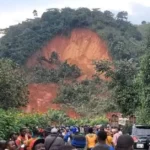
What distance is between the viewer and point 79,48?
107000mm

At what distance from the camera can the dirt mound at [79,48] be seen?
102375 mm

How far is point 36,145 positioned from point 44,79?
82.7m

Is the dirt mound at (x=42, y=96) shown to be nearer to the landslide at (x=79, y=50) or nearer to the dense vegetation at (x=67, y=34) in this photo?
the dense vegetation at (x=67, y=34)

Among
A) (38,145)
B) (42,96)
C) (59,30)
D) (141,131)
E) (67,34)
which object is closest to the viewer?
(38,145)

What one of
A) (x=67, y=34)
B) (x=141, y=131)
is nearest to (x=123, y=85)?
(x=141, y=131)

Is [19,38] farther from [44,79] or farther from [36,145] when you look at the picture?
[36,145]

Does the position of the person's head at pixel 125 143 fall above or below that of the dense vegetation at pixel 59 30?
below

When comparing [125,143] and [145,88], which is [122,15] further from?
[125,143]

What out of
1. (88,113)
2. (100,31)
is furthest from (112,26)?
(88,113)

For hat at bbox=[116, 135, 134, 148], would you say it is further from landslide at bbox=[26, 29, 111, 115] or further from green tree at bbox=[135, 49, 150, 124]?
landslide at bbox=[26, 29, 111, 115]

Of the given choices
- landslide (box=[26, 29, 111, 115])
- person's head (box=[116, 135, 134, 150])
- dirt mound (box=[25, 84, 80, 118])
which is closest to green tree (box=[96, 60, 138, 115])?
person's head (box=[116, 135, 134, 150])

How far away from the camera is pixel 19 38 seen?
98875 millimetres

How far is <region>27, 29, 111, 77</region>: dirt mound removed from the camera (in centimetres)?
10238

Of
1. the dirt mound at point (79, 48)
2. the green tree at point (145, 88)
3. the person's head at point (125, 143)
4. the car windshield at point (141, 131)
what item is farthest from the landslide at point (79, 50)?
the person's head at point (125, 143)
